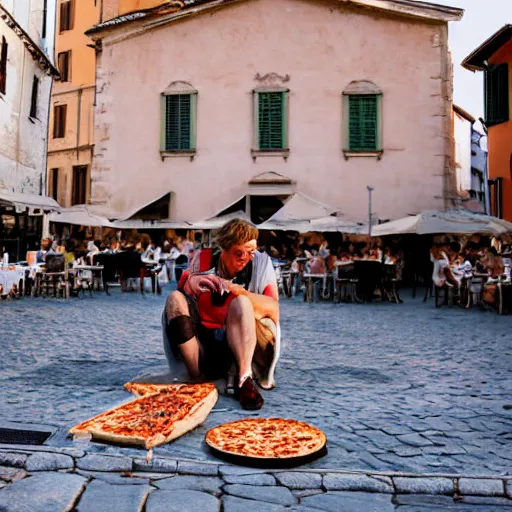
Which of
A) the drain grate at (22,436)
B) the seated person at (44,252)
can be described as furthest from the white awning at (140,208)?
the drain grate at (22,436)

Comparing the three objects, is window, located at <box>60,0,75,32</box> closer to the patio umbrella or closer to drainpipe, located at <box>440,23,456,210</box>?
drainpipe, located at <box>440,23,456,210</box>

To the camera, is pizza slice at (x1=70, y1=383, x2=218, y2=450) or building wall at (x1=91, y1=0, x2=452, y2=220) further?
building wall at (x1=91, y1=0, x2=452, y2=220)

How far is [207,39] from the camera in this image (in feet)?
74.2

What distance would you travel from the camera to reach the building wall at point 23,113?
1950cm

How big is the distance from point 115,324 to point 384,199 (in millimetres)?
13499

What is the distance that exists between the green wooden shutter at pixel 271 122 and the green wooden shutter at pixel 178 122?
2433 millimetres

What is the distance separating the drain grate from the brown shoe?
1272 mm

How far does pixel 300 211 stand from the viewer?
1909cm

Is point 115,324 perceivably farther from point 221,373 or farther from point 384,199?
point 384,199

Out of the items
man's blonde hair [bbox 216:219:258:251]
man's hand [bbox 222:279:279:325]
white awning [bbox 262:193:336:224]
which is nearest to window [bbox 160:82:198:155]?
white awning [bbox 262:193:336:224]

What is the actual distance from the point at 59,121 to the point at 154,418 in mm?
30375

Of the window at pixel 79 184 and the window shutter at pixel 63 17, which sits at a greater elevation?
the window shutter at pixel 63 17

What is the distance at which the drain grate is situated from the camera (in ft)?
11.9

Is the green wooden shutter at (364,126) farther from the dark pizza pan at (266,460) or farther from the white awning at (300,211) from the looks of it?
the dark pizza pan at (266,460)
